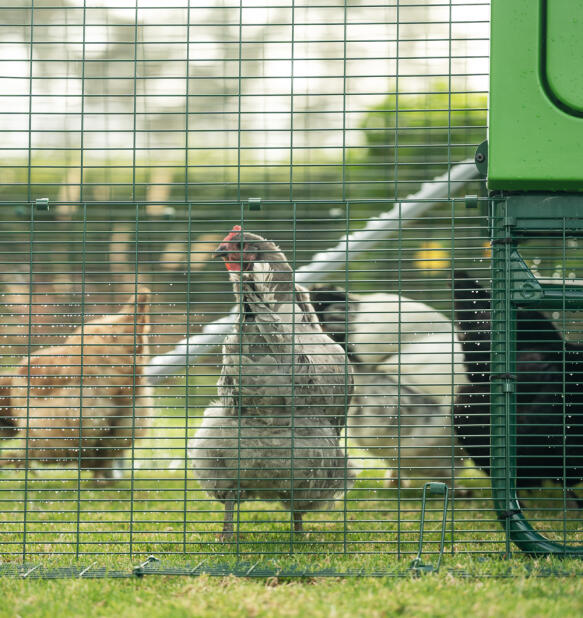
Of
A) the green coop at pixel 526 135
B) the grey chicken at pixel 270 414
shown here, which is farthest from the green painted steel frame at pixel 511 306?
the grey chicken at pixel 270 414

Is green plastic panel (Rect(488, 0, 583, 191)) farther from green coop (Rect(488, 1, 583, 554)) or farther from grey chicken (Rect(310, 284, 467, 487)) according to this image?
grey chicken (Rect(310, 284, 467, 487))

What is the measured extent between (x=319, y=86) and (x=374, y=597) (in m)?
3.32

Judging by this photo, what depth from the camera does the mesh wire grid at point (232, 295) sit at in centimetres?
284

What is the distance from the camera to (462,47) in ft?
14.2

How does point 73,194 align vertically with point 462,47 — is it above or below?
below

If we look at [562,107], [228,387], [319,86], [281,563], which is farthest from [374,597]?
[319,86]

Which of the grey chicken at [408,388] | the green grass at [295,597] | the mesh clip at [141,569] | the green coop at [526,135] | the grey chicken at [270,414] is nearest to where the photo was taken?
the green grass at [295,597]

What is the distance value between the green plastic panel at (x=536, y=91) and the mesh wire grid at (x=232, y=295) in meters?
0.18

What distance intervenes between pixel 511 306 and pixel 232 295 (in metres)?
2.26

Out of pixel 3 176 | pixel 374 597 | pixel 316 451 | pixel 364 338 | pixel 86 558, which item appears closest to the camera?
pixel 374 597

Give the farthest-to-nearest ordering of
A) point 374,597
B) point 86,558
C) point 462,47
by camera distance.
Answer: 1. point 462,47
2. point 86,558
3. point 374,597

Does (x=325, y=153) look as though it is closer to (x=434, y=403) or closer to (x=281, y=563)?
(x=434, y=403)

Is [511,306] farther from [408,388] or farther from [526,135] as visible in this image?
[408,388]

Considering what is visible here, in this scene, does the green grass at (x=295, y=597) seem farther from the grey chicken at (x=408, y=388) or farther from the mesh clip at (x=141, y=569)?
the grey chicken at (x=408, y=388)
